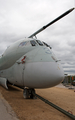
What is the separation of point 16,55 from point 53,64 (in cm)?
323

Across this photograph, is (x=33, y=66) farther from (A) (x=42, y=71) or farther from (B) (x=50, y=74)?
(B) (x=50, y=74)

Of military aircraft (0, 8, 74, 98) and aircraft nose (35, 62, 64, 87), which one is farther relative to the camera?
military aircraft (0, 8, 74, 98)

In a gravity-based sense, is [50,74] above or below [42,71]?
below

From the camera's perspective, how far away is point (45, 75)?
6.02 meters

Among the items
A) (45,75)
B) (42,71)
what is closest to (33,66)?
(42,71)

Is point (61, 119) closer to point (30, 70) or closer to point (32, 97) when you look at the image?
point (30, 70)

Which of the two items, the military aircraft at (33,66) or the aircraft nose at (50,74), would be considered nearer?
the aircraft nose at (50,74)

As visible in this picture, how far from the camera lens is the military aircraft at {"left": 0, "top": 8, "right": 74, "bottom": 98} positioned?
6.09 metres

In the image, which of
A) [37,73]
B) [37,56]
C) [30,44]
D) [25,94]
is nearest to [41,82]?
[37,73]

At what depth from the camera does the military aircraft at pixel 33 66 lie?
6086 millimetres

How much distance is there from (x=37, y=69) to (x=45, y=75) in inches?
24.4

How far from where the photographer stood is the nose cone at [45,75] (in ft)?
19.6

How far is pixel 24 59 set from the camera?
7371mm

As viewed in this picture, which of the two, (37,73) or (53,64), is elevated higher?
(53,64)
